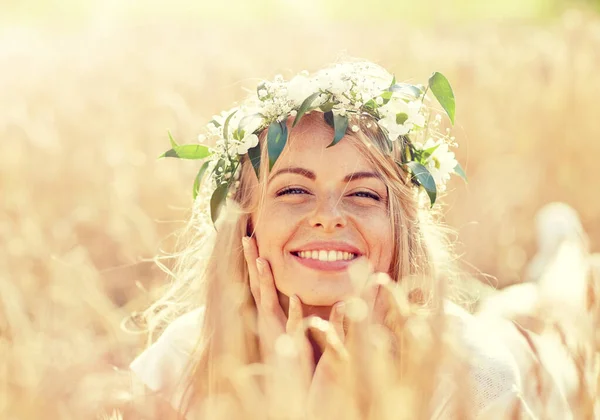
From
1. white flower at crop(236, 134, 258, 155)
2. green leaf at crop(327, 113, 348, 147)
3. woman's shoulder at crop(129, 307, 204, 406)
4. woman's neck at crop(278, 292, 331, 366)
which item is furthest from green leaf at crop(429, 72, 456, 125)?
woman's shoulder at crop(129, 307, 204, 406)

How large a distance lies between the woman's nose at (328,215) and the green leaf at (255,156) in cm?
32

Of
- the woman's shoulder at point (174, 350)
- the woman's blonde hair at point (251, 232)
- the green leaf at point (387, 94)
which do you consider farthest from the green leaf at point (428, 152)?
the woman's shoulder at point (174, 350)

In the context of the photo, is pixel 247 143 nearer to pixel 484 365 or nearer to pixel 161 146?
pixel 484 365

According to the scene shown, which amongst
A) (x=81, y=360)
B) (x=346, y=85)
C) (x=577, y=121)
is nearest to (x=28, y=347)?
(x=81, y=360)

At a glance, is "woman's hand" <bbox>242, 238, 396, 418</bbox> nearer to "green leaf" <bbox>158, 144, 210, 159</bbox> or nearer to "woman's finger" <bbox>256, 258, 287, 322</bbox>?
"woman's finger" <bbox>256, 258, 287, 322</bbox>

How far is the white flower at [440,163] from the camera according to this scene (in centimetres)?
293

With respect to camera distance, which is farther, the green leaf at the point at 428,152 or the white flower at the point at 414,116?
the green leaf at the point at 428,152

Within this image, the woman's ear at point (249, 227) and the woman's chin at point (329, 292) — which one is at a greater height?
the woman's ear at point (249, 227)

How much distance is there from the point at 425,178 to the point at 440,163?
16 cm

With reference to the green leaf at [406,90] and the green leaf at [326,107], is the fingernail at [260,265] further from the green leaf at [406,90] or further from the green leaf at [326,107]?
the green leaf at [406,90]

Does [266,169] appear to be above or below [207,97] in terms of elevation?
below

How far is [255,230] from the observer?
9.31 feet

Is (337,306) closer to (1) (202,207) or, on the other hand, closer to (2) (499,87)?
(1) (202,207)

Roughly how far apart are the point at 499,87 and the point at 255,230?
12.3ft
